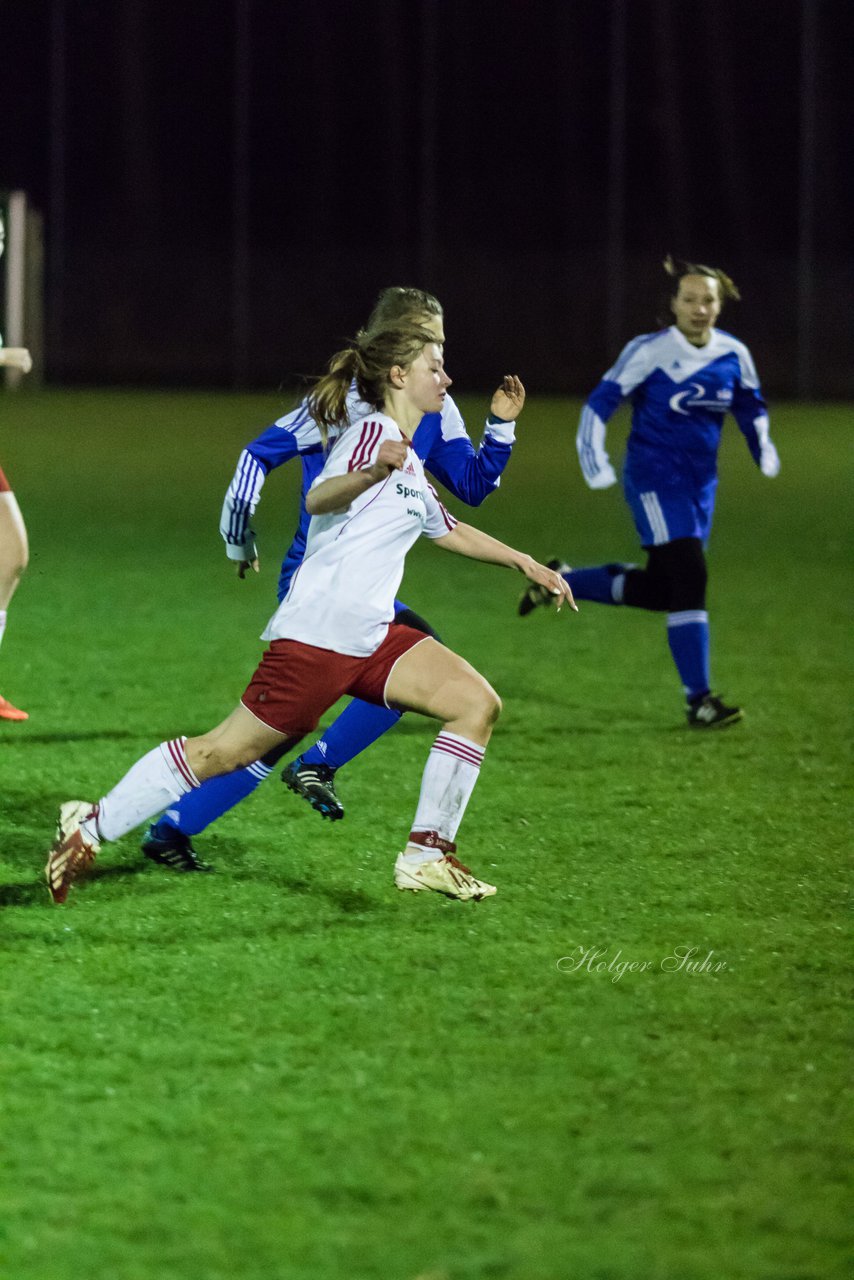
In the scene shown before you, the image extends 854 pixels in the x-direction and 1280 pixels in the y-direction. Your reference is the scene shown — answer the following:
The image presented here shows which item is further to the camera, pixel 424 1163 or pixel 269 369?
pixel 269 369

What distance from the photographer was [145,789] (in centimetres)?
451

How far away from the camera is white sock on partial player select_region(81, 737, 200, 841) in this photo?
4.51 metres

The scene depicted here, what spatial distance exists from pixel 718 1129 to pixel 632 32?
3194cm

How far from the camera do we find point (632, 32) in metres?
33.0

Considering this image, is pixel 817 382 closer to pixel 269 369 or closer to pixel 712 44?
pixel 712 44

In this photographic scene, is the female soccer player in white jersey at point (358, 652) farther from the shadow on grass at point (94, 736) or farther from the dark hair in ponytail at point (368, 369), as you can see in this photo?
the shadow on grass at point (94, 736)

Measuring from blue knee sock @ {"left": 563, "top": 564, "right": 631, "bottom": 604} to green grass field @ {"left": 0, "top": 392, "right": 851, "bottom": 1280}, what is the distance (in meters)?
0.44

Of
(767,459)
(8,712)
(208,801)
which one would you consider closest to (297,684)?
(208,801)

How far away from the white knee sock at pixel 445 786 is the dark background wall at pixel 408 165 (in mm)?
27320

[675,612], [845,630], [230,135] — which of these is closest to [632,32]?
[230,135]

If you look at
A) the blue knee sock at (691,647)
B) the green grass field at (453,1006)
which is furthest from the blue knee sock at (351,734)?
the blue knee sock at (691,647)

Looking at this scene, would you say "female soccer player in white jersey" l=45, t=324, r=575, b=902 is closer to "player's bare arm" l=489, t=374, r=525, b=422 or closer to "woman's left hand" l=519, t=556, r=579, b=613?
"woman's left hand" l=519, t=556, r=579, b=613

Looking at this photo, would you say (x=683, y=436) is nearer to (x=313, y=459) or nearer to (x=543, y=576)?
(x=313, y=459)

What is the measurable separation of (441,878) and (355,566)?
0.84 meters
